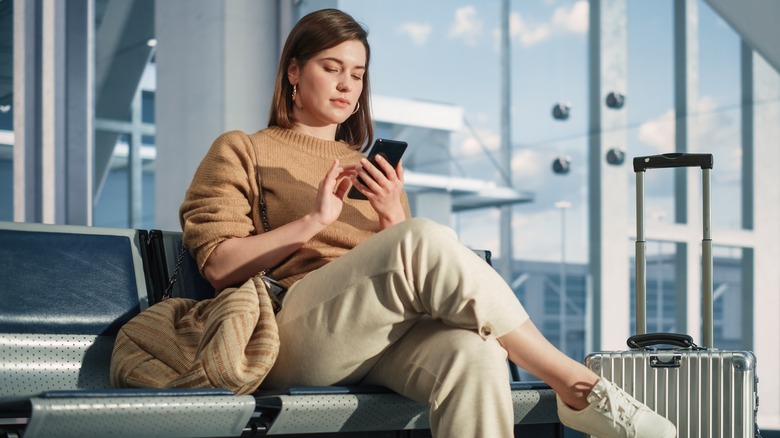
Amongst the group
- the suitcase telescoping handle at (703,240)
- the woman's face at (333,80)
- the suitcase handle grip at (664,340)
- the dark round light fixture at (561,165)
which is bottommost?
the suitcase handle grip at (664,340)

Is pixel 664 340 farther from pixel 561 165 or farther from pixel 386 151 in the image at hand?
pixel 561 165

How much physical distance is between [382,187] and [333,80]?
0.32 m

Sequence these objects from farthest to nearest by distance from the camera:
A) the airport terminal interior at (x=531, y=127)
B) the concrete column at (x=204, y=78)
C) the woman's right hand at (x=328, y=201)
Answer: the concrete column at (x=204, y=78), the airport terminal interior at (x=531, y=127), the woman's right hand at (x=328, y=201)

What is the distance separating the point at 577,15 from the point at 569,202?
81 cm

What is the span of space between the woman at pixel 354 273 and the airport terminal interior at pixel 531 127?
156 centimetres

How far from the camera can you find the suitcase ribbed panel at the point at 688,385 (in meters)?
2.03

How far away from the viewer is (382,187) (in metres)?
2.10

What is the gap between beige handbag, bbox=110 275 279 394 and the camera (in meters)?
1.74

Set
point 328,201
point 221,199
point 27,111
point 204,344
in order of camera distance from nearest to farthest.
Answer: point 204,344 → point 328,201 → point 221,199 → point 27,111

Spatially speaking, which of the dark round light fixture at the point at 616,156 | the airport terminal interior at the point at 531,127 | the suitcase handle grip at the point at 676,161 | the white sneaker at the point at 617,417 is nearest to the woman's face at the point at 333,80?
the suitcase handle grip at the point at 676,161

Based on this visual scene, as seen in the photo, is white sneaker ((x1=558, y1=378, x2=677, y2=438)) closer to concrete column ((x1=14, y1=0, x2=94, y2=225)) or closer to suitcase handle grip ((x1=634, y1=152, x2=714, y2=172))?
suitcase handle grip ((x1=634, y1=152, x2=714, y2=172))

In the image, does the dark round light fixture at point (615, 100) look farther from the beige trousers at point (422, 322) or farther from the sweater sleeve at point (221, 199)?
the beige trousers at point (422, 322)

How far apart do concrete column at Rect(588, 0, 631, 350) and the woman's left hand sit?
7.18ft

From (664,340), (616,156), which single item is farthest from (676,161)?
(616,156)
